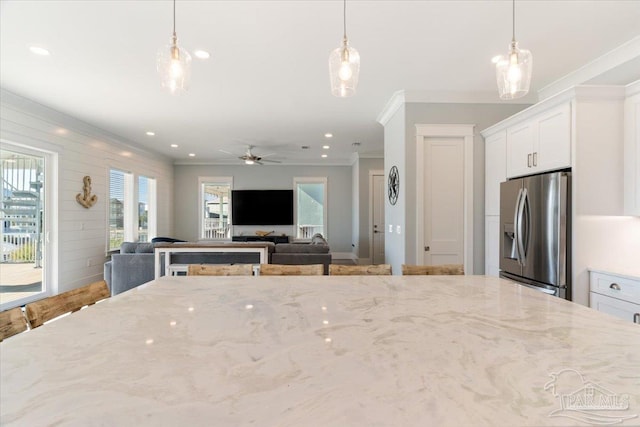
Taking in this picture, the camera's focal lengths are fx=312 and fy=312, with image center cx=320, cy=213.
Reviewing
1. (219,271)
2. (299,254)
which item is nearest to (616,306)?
(219,271)

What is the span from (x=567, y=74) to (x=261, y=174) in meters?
6.90

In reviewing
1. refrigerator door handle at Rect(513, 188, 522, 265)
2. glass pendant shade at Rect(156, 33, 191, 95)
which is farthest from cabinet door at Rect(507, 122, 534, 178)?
glass pendant shade at Rect(156, 33, 191, 95)

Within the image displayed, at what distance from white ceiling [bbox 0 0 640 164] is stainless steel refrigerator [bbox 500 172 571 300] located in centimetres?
119

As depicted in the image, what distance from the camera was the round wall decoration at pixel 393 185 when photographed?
13.3ft

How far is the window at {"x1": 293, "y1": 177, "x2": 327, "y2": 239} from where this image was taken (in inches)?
344

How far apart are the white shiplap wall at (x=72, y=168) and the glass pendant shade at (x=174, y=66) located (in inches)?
Answer: 140

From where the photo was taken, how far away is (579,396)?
0.64 meters

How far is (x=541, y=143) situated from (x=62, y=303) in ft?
11.5

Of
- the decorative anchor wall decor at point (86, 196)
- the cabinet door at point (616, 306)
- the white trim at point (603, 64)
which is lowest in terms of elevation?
the cabinet door at point (616, 306)

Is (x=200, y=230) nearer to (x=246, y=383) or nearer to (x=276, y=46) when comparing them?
(x=276, y=46)

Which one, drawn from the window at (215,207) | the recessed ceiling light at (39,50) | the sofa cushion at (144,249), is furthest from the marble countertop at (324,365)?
the window at (215,207)

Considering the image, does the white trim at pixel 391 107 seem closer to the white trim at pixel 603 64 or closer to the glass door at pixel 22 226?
the white trim at pixel 603 64

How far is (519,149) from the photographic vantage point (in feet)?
10.1

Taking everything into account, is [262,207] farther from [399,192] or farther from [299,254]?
[399,192]
